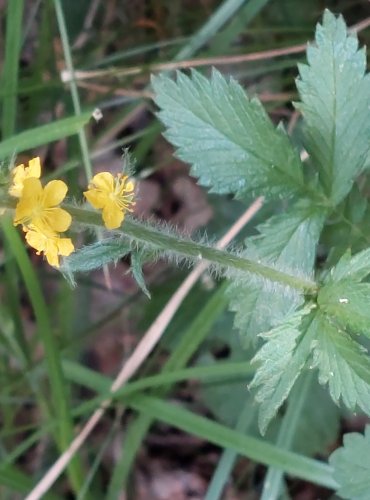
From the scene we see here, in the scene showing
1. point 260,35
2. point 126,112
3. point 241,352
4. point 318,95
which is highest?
point 260,35

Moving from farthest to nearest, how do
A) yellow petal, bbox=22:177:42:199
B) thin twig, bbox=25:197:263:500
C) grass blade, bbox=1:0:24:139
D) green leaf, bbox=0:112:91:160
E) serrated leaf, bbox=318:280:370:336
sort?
thin twig, bbox=25:197:263:500 → grass blade, bbox=1:0:24:139 → green leaf, bbox=0:112:91:160 → serrated leaf, bbox=318:280:370:336 → yellow petal, bbox=22:177:42:199

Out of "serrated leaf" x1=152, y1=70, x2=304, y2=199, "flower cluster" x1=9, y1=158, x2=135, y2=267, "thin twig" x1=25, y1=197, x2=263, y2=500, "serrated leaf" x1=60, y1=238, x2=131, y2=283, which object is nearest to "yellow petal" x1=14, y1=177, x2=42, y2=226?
"flower cluster" x1=9, y1=158, x2=135, y2=267

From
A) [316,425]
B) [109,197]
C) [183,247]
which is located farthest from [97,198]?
[316,425]

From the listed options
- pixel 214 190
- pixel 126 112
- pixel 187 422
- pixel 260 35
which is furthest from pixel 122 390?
pixel 260 35

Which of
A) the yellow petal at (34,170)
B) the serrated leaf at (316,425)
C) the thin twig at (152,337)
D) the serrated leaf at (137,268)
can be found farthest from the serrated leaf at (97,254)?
the serrated leaf at (316,425)

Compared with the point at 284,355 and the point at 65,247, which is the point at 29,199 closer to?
the point at 65,247

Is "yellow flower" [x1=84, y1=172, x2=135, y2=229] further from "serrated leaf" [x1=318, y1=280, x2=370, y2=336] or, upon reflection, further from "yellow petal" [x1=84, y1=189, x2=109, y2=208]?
"serrated leaf" [x1=318, y1=280, x2=370, y2=336]

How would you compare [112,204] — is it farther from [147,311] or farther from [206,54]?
[147,311]
